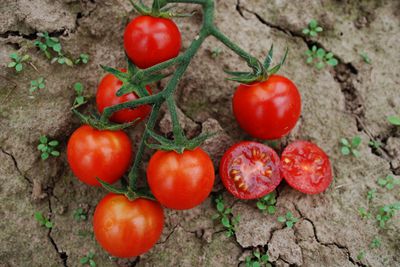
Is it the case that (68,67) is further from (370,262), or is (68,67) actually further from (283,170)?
(370,262)

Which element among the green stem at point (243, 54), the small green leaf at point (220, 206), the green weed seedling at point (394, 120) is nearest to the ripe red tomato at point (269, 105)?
the green stem at point (243, 54)

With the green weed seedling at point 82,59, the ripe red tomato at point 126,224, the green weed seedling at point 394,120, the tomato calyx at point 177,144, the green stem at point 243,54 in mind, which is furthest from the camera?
the green weed seedling at point 394,120

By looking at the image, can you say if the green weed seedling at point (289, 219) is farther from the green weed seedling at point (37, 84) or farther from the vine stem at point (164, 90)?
the green weed seedling at point (37, 84)

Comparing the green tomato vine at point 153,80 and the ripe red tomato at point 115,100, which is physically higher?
the green tomato vine at point 153,80

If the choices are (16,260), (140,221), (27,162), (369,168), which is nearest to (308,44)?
(369,168)

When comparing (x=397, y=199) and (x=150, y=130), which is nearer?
(x=150, y=130)

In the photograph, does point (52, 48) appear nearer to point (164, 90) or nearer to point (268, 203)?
point (164, 90)

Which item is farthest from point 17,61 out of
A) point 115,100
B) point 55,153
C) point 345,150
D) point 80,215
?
point 345,150

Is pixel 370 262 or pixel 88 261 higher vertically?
pixel 370 262
